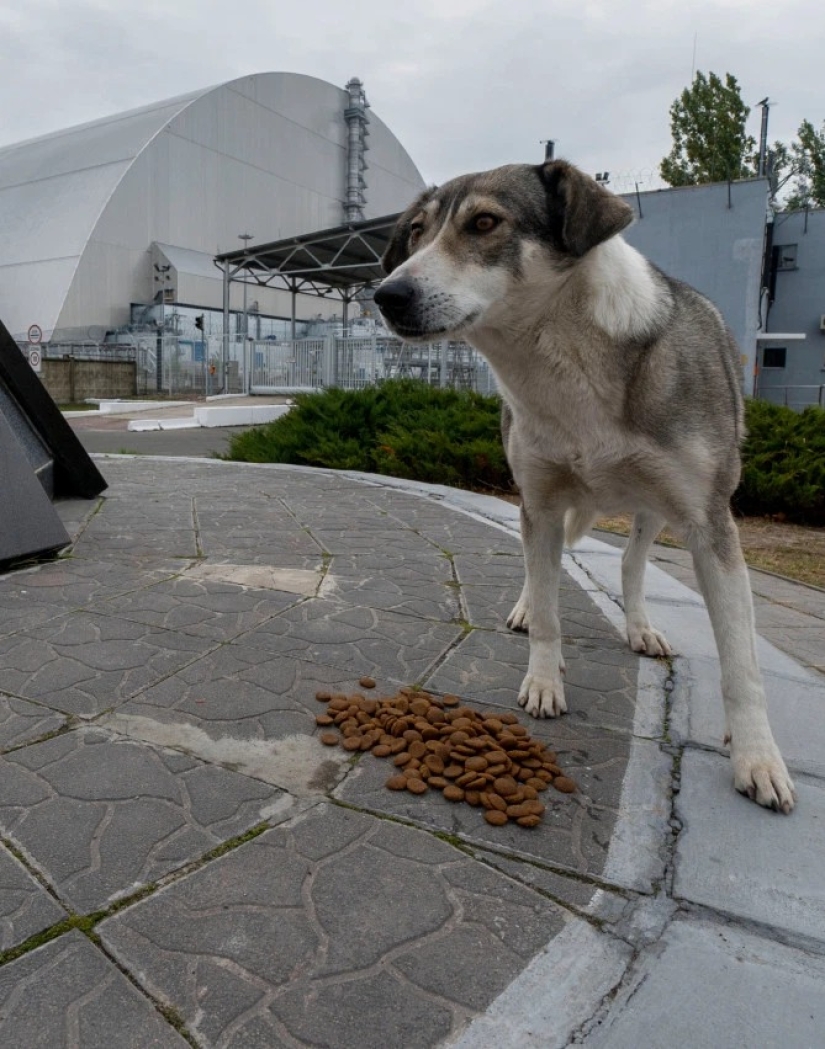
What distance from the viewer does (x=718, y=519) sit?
2576 mm

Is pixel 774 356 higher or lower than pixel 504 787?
higher

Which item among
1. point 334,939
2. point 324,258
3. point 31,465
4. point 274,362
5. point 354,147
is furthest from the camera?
point 354,147

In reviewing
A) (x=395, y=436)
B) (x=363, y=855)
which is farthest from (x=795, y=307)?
(x=363, y=855)

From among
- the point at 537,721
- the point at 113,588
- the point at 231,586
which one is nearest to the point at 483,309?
the point at 537,721

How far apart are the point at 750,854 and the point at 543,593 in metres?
1.23

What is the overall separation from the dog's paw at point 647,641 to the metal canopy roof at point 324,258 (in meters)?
19.9

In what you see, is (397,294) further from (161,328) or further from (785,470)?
(161,328)

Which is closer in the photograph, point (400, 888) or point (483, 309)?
point (400, 888)

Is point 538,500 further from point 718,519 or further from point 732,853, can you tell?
point 732,853

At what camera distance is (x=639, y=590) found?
11.8ft

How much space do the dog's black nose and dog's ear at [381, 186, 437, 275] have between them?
50 centimetres

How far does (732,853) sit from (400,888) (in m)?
0.90

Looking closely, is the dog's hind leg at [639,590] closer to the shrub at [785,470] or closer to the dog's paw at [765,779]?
the dog's paw at [765,779]

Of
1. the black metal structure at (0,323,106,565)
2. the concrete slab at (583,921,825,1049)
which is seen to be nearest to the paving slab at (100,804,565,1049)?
the concrete slab at (583,921,825,1049)
